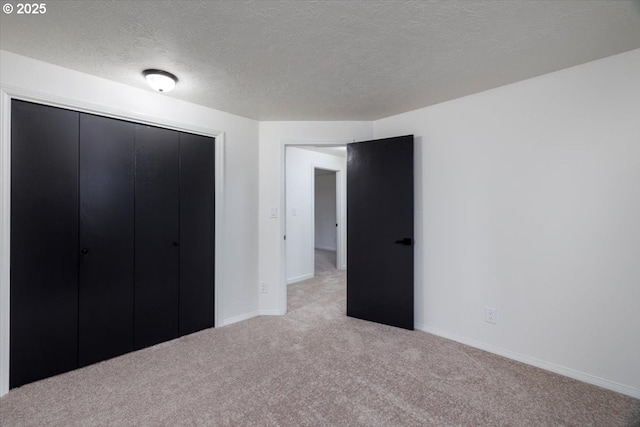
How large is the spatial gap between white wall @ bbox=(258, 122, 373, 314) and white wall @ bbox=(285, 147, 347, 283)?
1.46 m

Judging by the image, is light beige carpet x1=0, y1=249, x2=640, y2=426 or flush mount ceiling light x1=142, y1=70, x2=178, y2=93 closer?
light beige carpet x1=0, y1=249, x2=640, y2=426

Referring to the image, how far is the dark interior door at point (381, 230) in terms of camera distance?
291 centimetres

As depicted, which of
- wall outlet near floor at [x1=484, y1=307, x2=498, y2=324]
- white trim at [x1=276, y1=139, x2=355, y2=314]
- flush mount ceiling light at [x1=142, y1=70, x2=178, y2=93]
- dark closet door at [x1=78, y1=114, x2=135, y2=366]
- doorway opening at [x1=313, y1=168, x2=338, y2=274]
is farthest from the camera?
doorway opening at [x1=313, y1=168, x2=338, y2=274]

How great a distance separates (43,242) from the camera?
2.04 meters

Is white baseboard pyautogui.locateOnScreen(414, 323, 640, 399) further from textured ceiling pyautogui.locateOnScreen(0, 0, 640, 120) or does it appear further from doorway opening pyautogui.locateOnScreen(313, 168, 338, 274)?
doorway opening pyautogui.locateOnScreen(313, 168, 338, 274)

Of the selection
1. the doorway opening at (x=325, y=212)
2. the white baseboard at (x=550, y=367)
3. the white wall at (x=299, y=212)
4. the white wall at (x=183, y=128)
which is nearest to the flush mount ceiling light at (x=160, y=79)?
the white wall at (x=183, y=128)

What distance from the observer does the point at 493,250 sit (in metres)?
2.46

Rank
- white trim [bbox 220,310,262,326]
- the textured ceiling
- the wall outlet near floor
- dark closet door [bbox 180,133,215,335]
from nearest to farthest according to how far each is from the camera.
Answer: the textured ceiling → the wall outlet near floor → dark closet door [bbox 180,133,215,335] → white trim [bbox 220,310,262,326]

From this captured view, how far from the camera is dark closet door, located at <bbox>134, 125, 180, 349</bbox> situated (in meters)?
2.48

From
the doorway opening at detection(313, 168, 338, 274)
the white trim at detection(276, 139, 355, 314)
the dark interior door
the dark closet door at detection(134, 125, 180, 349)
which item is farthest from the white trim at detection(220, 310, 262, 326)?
the doorway opening at detection(313, 168, 338, 274)

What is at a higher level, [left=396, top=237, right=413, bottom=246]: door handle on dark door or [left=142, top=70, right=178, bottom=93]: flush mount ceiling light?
[left=142, top=70, right=178, bottom=93]: flush mount ceiling light

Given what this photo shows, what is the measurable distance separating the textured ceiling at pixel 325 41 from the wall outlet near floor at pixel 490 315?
75.3 inches

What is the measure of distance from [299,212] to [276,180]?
1.80 m

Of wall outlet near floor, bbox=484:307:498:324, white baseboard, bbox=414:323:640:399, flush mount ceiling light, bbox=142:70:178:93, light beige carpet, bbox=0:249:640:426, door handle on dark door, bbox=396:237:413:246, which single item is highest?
flush mount ceiling light, bbox=142:70:178:93
